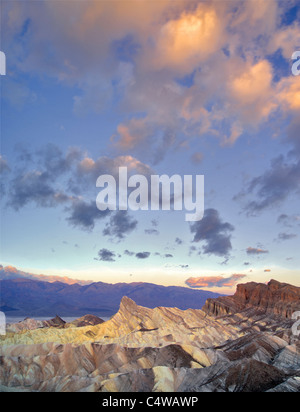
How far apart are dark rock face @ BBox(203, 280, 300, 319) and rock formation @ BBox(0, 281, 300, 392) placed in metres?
0.64

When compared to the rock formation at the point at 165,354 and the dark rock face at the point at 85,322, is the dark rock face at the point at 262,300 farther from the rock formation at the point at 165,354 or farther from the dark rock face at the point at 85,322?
the dark rock face at the point at 85,322

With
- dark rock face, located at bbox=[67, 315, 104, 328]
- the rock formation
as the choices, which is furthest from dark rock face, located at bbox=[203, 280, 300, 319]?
dark rock face, located at bbox=[67, 315, 104, 328]

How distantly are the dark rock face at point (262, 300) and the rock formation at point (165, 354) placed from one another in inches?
25.2

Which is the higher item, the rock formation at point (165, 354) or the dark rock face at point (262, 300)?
the dark rock face at point (262, 300)

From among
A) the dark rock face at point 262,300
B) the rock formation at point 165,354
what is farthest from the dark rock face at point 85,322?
the dark rock face at point 262,300

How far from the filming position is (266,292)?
178500 mm

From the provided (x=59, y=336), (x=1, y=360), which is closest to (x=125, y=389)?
(x=1, y=360)

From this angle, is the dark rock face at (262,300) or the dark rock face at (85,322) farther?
the dark rock face at (85,322)

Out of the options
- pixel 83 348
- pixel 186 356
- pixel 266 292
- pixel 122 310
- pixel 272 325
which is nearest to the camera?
pixel 186 356

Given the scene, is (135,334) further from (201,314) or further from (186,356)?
(201,314)

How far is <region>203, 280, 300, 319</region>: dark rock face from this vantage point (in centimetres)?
15975

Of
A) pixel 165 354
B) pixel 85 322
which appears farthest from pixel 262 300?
pixel 165 354

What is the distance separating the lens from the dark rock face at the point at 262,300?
160 metres
